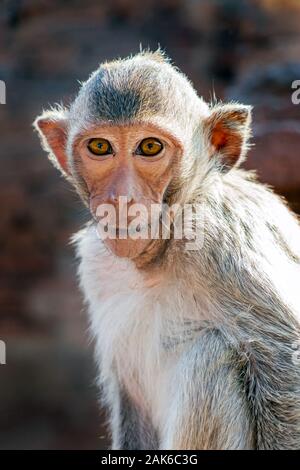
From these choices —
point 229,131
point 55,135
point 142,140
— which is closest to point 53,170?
point 55,135

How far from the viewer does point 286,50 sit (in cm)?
1216

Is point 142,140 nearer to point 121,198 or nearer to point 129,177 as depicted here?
point 129,177

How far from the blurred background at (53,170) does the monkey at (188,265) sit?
6.52 meters

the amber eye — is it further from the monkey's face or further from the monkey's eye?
the monkey's eye

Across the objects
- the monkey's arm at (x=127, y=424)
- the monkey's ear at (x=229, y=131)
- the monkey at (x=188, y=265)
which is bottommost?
the monkey's arm at (x=127, y=424)

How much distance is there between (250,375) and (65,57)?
8.32 m

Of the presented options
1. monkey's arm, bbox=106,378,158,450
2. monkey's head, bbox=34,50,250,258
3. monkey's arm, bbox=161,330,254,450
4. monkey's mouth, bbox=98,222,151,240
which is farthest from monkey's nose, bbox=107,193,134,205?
monkey's arm, bbox=106,378,158,450

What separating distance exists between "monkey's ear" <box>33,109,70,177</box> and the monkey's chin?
908 millimetres

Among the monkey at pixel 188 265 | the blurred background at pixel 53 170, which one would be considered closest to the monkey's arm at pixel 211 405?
the monkey at pixel 188 265

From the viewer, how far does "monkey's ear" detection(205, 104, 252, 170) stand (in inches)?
228

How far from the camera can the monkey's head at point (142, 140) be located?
5.32 metres

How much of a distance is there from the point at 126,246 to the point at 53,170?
24.3 ft

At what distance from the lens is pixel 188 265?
18.6ft

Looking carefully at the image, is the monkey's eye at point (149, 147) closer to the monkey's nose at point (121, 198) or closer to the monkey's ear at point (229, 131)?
the monkey's nose at point (121, 198)
